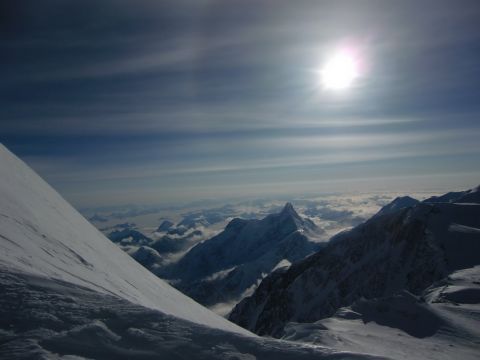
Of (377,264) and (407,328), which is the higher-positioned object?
(407,328)

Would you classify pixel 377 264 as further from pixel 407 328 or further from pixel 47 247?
pixel 47 247

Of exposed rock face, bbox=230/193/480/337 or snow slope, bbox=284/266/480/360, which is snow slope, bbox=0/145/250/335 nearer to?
snow slope, bbox=284/266/480/360

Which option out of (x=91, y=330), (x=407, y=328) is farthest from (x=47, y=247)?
(x=407, y=328)

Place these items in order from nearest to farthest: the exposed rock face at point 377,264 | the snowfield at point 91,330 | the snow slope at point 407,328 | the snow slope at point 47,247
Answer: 1. the snowfield at point 91,330
2. the snow slope at point 47,247
3. the snow slope at point 407,328
4. the exposed rock face at point 377,264

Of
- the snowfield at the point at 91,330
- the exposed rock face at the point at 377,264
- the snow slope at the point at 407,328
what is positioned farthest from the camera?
the exposed rock face at the point at 377,264

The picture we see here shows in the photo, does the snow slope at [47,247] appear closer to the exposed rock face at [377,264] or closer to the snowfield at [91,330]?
the snowfield at [91,330]

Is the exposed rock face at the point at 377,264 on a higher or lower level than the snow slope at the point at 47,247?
lower

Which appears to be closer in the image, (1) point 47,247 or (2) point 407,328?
(1) point 47,247

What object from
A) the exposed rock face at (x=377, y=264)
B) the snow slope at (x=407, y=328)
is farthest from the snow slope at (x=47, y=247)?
the exposed rock face at (x=377, y=264)

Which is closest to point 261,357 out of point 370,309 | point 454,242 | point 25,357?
point 25,357

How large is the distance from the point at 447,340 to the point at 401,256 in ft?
245

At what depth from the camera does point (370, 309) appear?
47344 mm

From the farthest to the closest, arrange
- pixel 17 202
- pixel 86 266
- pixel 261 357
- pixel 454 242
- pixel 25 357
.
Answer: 1. pixel 454 242
2. pixel 17 202
3. pixel 86 266
4. pixel 261 357
5. pixel 25 357

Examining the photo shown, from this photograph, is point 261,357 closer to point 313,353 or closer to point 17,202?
point 313,353
